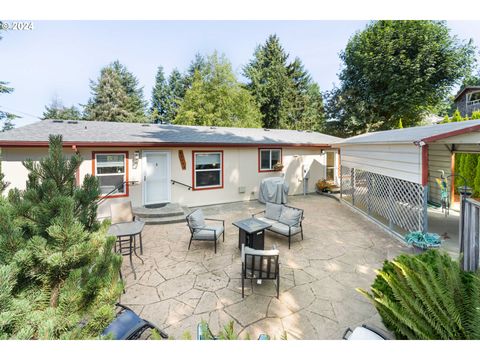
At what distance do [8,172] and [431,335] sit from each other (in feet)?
35.4

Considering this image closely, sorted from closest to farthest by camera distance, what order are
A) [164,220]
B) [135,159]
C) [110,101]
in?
1. [164,220]
2. [135,159]
3. [110,101]

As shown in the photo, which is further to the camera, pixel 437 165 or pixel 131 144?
pixel 437 165

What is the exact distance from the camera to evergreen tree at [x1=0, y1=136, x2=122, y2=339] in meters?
1.39

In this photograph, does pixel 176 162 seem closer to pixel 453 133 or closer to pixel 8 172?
pixel 8 172

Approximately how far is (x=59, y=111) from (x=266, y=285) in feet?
127

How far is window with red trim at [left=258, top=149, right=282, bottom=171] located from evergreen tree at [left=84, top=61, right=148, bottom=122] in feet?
77.2

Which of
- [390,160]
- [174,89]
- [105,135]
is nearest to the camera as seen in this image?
[390,160]

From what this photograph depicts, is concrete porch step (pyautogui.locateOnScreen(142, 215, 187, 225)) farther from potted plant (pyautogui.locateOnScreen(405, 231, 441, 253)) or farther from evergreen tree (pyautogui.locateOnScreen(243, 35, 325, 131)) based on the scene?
evergreen tree (pyautogui.locateOnScreen(243, 35, 325, 131))

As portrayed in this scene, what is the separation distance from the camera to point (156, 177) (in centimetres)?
952

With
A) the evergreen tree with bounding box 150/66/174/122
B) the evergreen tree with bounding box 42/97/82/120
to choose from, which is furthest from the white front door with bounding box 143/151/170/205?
the evergreen tree with bounding box 42/97/82/120

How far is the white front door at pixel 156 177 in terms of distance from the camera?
9.32 meters

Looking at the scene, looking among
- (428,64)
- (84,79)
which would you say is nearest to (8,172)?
(428,64)

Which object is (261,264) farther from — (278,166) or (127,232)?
(278,166)

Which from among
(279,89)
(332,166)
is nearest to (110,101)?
(279,89)
